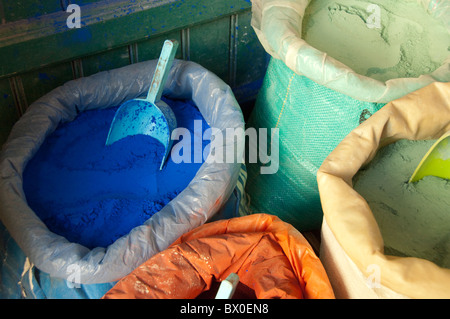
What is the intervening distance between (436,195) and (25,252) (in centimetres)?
81

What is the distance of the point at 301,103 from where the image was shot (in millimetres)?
1053

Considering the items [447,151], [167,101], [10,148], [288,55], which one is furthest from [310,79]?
[10,148]

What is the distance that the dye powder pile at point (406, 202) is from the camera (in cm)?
83

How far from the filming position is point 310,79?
999 mm

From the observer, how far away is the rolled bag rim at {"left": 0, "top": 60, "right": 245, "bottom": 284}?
83 cm

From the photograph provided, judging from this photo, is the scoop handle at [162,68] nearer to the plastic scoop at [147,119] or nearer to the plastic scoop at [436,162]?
the plastic scoop at [147,119]

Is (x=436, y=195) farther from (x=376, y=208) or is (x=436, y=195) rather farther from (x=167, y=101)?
(x=167, y=101)

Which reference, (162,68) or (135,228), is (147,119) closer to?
(162,68)

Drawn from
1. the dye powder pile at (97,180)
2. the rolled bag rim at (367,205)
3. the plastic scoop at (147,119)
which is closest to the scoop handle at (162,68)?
the plastic scoop at (147,119)

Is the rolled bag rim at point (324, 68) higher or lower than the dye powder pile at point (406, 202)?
higher

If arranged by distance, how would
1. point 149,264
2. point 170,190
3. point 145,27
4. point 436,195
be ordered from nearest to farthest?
point 149,264 < point 436,195 < point 170,190 < point 145,27

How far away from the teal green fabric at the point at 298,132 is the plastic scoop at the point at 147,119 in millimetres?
267

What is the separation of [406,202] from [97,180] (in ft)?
2.17

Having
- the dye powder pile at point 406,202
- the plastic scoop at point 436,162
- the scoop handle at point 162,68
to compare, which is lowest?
the dye powder pile at point 406,202
